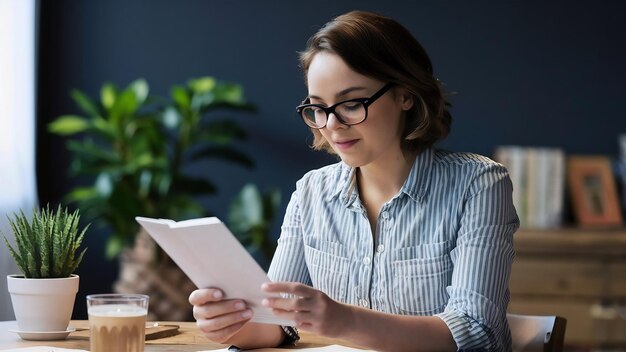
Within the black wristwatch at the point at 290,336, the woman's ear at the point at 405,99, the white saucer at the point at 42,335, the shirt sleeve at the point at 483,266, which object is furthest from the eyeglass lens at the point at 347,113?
the white saucer at the point at 42,335

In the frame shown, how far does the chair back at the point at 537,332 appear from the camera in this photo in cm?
208

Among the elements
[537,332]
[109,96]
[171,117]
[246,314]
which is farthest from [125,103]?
[246,314]

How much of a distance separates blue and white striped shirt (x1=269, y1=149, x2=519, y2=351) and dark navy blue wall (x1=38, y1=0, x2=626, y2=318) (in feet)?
8.86

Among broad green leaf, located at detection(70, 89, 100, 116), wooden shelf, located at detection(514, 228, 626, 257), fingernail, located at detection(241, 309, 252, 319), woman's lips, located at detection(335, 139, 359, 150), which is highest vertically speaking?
woman's lips, located at detection(335, 139, 359, 150)

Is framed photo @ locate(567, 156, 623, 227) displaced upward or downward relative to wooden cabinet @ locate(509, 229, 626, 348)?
upward

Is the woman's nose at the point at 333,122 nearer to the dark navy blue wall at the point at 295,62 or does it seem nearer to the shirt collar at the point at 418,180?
the shirt collar at the point at 418,180

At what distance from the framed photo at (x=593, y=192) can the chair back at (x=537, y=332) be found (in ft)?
9.17

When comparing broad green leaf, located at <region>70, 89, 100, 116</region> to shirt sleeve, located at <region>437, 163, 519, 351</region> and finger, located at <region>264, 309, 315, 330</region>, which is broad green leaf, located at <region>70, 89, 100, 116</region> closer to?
shirt sleeve, located at <region>437, 163, 519, 351</region>

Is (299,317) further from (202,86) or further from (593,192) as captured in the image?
(593,192)

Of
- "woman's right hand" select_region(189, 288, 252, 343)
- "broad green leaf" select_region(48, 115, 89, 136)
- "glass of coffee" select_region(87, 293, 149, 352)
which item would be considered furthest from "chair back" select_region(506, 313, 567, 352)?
"broad green leaf" select_region(48, 115, 89, 136)

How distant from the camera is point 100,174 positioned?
467 cm

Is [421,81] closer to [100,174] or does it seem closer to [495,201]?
[495,201]

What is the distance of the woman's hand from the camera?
1669 millimetres

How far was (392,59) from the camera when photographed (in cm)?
212
